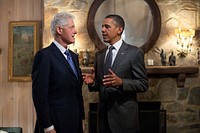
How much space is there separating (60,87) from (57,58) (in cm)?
20

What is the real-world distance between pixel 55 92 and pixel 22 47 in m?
2.33

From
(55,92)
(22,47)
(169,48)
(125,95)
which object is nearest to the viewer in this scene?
(55,92)

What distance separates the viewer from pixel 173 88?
370cm

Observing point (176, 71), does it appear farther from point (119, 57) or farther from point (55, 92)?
point (55, 92)

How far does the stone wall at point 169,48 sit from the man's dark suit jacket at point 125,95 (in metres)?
1.35

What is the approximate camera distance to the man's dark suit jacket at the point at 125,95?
2.29 meters

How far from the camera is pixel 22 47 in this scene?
4.09 metres

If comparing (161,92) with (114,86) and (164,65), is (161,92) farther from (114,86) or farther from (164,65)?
(114,86)

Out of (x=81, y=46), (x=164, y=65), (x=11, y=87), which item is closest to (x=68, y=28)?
(x=81, y=46)

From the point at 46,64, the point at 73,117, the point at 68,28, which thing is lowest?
the point at 73,117

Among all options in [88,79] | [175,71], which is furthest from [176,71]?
[88,79]

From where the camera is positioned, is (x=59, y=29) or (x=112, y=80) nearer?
(x=59, y=29)

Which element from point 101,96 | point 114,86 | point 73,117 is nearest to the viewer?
point 73,117

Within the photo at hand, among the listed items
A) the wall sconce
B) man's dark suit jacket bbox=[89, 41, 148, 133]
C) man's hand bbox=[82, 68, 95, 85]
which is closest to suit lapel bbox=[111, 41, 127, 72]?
man's dark suit jacket bbox=[89, 41, 148, 133]
